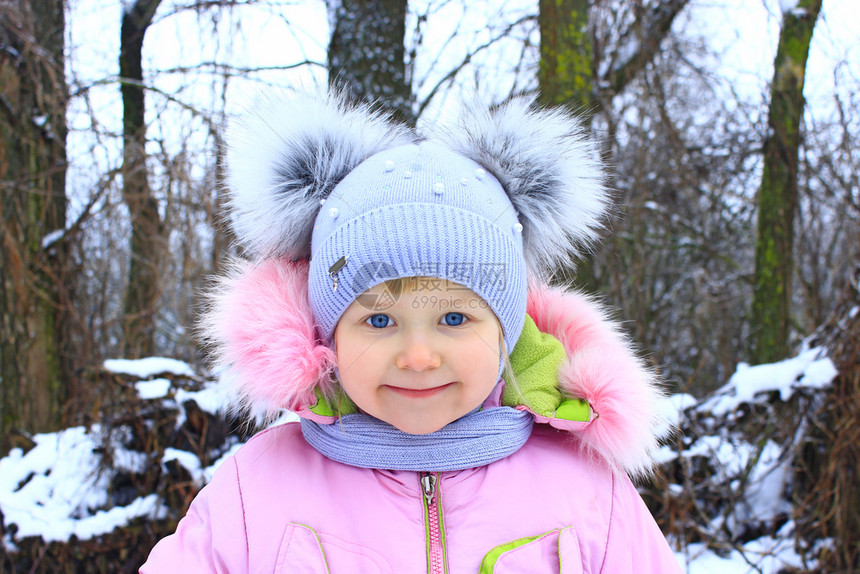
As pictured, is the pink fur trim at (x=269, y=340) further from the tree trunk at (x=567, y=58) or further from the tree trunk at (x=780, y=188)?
the tree trunk at (x=780, y=188)

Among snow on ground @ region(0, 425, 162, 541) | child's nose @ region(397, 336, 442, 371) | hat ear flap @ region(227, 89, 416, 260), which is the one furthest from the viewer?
snow on ground @ region(0, 425, 162, 541)

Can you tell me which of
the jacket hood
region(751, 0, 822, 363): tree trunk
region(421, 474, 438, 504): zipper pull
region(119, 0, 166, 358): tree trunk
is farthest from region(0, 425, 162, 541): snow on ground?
region(751, 0, 822, 363): tree trunk

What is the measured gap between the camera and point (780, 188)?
3455 mm

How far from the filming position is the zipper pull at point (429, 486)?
4.10 feet

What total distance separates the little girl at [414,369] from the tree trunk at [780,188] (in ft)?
8.37

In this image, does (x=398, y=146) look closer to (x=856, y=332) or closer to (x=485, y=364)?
(x=485, y=364)

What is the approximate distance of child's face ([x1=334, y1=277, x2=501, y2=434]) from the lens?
3.78 feet

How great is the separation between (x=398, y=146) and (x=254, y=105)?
16.0 inches

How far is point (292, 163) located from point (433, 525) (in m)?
0.89

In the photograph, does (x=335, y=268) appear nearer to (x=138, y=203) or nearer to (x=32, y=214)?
(x=138, y=203)

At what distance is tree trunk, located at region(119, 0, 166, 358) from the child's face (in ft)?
7.22

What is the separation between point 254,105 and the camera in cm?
153

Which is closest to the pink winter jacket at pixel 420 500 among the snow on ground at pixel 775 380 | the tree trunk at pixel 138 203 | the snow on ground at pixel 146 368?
the snow on ground at pixel 146 368

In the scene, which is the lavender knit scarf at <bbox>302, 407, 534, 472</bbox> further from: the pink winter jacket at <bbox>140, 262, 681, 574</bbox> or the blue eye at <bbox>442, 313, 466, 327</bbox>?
the blue eye at <bbox>442, 313, 466, 327</bbox>
